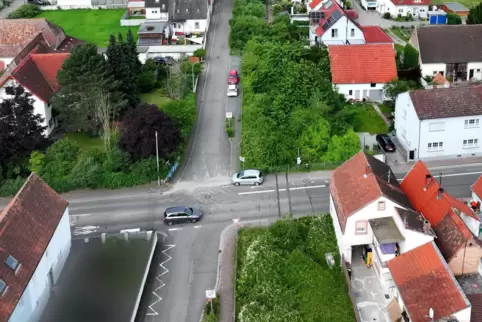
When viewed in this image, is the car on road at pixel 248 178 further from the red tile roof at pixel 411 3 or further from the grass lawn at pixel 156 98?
the red tile roof at pixel 411 3

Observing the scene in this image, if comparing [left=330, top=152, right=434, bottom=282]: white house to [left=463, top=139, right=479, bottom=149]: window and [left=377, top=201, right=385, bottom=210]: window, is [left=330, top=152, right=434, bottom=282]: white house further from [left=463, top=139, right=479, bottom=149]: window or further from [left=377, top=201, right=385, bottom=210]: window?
[left=463, top=139, right=479, bottom=149]: window

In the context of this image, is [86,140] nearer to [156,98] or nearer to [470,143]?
[156,98]

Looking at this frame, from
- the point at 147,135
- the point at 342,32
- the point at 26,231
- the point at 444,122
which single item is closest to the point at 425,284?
the point at 444,122

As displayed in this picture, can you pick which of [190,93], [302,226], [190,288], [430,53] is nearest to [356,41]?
[430,53]

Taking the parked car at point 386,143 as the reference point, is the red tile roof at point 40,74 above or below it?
above

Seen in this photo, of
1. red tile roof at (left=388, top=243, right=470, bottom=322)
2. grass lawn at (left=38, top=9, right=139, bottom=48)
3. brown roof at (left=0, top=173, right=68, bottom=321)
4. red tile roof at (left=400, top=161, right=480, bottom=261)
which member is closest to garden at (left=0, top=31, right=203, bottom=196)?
brown roof at (left=0, top=173, right=68, bottom=321)

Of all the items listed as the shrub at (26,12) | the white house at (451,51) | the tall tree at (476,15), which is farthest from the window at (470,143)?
the shrub at (26,12)

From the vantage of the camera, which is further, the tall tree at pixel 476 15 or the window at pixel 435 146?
the tall tree at pixel 476 15

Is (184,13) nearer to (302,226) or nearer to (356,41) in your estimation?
(356,41)
